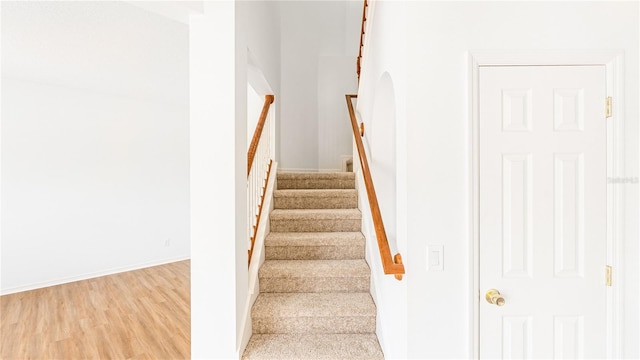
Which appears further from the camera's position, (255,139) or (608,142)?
(255,139)

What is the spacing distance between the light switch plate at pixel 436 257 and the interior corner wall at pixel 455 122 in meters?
0.02

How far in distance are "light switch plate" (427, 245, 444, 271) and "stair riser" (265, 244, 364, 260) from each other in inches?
42.0

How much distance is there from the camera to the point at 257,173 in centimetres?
247

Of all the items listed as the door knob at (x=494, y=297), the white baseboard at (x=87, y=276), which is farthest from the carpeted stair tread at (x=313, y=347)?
the white baseboard at (x=87, y=276)

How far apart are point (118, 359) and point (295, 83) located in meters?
3.85

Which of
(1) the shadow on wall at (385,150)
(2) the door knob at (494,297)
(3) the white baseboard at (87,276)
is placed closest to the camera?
(2) the door knob at (494,297)

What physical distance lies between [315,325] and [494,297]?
110cm

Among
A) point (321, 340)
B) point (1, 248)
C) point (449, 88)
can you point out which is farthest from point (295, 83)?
point (1, 248)

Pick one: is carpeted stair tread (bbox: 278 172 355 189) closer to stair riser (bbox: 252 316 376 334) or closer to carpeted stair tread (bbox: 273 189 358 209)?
carpeted stair tread (bbox: 273 189 358 209)

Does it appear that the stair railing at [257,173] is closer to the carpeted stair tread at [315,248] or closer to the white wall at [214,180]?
the carpeted stair tread at [315,248]

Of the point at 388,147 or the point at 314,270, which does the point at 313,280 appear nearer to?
the point at 314,270

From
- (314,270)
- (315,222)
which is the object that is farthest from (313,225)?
(314,270)

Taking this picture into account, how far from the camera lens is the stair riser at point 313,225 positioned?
2.52m

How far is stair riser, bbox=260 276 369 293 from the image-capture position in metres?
2.06
